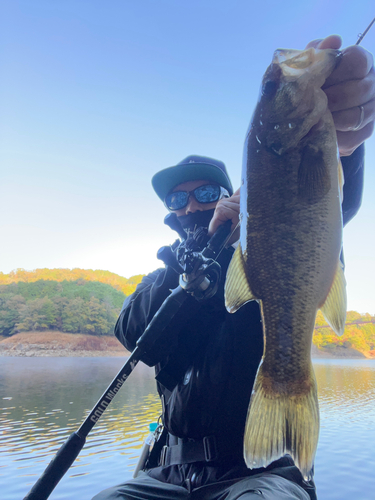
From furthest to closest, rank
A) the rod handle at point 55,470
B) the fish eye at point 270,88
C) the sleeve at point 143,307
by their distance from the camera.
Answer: the sleeve at point 143,307 < the rod handle at point 55,470 < the fish eye at point 270,88

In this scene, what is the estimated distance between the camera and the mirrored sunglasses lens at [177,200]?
314cm

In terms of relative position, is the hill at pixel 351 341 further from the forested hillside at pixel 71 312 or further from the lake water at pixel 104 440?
the lake water at pixel 104 440

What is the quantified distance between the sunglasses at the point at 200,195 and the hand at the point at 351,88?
1.50 meters

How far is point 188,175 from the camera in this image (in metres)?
3.27

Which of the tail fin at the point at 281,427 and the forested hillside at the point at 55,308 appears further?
the forested hillside at the point at 55,308

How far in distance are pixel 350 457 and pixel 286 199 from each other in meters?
10.00

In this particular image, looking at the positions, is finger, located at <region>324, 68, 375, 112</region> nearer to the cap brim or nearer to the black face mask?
the black face mask

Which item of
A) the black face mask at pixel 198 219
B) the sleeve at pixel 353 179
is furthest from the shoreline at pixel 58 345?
the sleeve at pixel 353 179

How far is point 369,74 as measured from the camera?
150cm

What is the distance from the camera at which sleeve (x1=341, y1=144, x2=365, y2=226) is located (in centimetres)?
205

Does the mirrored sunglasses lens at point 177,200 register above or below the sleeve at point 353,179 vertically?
above

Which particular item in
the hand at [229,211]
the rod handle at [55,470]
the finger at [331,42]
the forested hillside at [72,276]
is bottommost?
the rod handle at [55,470]

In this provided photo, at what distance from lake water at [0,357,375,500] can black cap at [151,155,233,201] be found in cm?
524

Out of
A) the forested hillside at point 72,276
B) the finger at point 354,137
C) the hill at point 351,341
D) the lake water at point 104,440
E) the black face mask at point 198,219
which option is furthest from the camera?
the forested hillside at point 72,276
